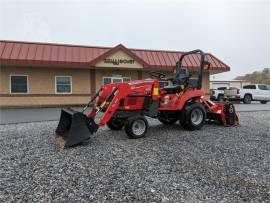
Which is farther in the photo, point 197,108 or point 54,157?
point 197,108

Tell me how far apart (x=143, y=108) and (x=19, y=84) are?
13.1m

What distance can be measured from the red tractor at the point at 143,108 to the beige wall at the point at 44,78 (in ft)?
35.6

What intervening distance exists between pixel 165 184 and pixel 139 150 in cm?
187

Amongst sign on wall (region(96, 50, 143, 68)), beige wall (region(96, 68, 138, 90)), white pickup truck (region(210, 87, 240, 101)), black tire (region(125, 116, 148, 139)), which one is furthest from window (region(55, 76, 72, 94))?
white pickup truck (region(210, 87, 240, 101))

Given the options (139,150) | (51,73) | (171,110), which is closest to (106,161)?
(139,150)

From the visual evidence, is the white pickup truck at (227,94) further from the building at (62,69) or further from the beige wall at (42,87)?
the beige wall at (42,87)

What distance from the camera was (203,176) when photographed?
13.4 feet

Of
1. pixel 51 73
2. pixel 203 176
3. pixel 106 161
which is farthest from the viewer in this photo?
pixel 51 73

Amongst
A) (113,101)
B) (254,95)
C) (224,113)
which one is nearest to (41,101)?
(113,101)

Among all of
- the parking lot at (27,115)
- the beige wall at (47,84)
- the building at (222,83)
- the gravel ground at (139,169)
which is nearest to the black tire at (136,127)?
the gravel ground at (139,169)

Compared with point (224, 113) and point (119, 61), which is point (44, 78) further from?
point (224, 113)

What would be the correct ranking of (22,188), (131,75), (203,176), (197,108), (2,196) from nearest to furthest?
(2,196) < (22,188) < (203,176) < (197,108) < (131,75)

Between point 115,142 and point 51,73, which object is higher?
point 51,73

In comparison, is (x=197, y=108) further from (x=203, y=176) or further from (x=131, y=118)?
(x=203, y=176)
